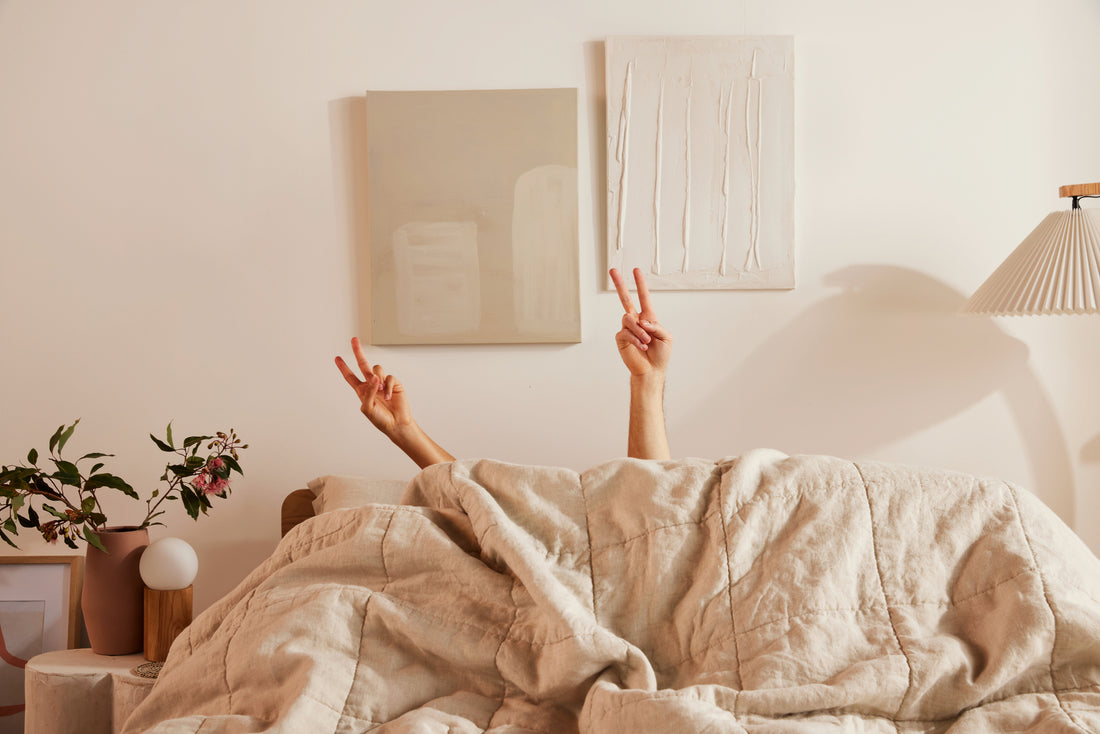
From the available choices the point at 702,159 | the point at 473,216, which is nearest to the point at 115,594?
the point at 473,216

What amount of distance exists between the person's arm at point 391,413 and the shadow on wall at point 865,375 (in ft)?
2.40

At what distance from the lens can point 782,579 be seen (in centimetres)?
123

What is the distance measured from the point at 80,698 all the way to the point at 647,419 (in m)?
1.26

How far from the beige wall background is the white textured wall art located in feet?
0.18

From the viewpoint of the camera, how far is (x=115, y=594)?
1.70 meters

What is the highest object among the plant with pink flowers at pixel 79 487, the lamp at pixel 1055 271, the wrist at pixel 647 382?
the lamp at pixel 1055 271

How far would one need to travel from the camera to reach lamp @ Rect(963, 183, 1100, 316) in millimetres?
1769

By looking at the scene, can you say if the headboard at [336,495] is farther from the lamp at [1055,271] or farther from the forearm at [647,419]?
the lamp at [1055,271]

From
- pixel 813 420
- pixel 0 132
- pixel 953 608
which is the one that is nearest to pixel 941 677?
pixel 953 608

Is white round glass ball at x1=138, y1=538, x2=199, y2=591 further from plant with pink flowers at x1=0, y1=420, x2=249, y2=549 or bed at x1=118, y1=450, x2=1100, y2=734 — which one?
bed at x1=118, y1=450, x2=1100, y2=734

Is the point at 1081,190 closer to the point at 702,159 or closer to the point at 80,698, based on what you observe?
the point at 702,159

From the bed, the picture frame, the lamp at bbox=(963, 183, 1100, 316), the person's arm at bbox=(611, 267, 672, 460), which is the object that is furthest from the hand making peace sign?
the picture frame

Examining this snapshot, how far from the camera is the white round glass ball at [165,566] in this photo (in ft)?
5.41

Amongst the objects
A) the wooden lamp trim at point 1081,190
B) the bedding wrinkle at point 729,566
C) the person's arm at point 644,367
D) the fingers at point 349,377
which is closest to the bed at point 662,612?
the bedding wrinkle at point 729,566
